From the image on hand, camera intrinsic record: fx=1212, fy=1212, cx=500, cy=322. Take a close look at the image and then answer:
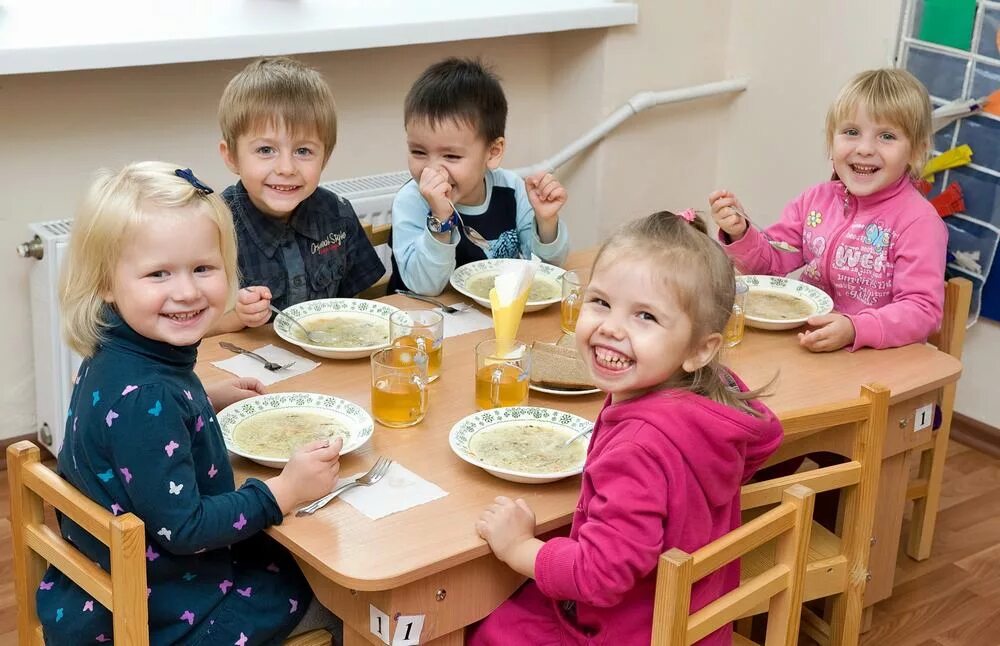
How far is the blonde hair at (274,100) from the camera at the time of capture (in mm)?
2262

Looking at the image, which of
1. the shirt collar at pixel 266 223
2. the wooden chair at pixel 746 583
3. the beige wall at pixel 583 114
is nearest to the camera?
the wooden chair at pixel 746 583

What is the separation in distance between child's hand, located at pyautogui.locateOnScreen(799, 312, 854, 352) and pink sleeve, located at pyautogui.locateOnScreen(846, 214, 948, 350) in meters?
0.02

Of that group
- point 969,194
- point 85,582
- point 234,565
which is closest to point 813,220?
point 969,194

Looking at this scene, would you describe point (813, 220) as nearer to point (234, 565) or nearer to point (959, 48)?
point (959, 48)

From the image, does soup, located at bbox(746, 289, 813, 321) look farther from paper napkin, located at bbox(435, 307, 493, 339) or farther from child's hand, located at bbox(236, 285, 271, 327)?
child's hand, located at bbox(236, 285, 271, 327)

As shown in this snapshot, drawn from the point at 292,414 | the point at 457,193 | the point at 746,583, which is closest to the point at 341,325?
the point at 292,414

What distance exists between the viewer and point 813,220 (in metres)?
2.62

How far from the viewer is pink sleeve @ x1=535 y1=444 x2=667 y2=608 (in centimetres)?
151

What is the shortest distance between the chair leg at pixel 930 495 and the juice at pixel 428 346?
128 centimetres

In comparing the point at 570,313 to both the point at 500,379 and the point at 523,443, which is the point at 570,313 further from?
the point at 523,443

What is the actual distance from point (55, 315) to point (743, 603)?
1.90 metres

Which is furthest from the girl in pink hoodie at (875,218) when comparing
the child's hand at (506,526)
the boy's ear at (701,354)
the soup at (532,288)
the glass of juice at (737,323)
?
the child's hand at (506,526)

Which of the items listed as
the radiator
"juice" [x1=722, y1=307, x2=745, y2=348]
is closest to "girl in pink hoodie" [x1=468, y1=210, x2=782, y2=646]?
"juice" [x1=722, y1=307, x2=745, y2=348]

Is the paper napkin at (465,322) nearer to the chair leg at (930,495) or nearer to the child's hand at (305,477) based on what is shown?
the child's hand at (305,477)
